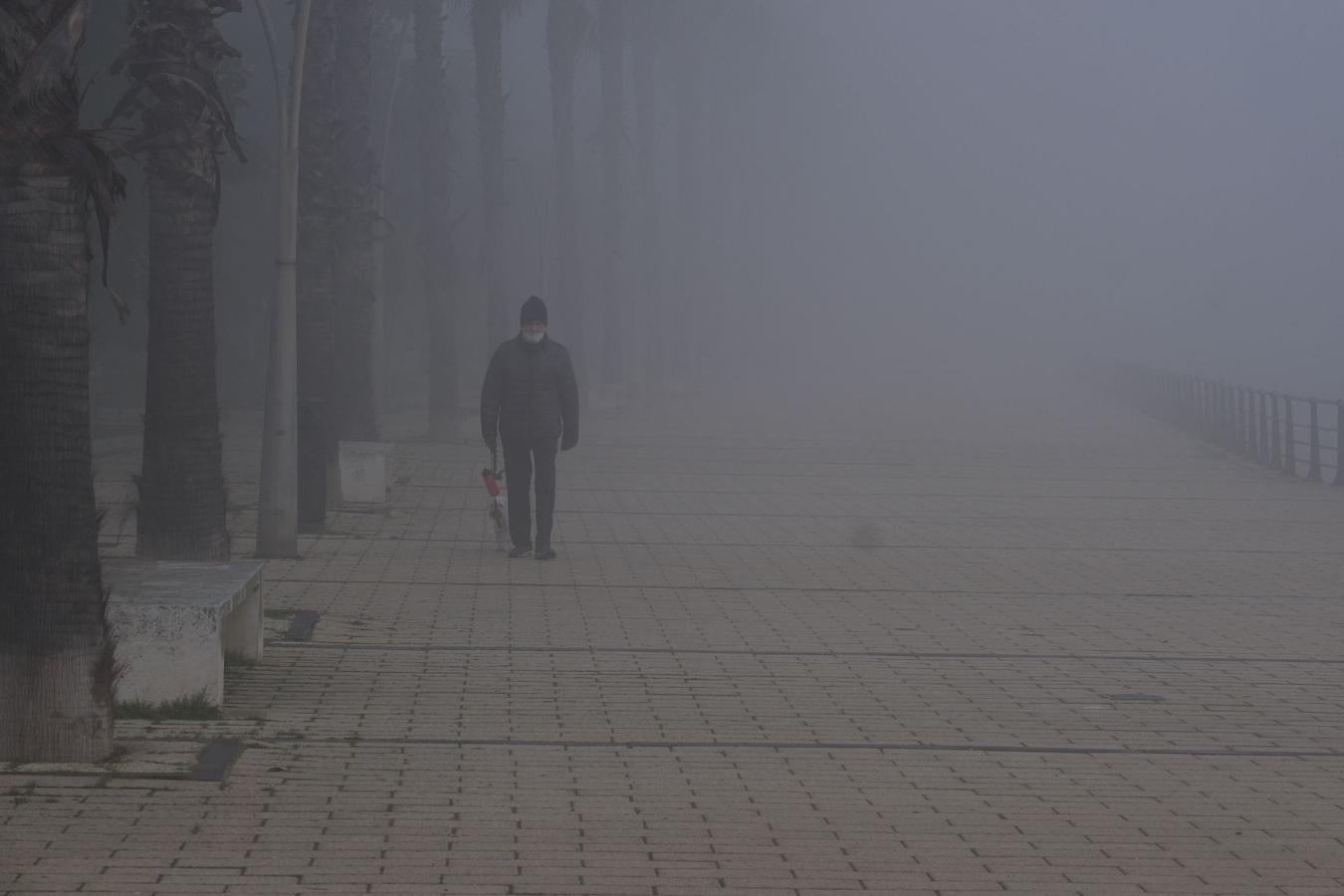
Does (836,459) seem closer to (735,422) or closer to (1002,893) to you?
(735,422)

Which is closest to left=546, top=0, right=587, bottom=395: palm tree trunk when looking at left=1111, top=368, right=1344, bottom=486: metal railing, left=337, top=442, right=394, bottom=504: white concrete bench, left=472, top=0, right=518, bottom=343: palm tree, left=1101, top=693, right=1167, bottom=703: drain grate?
left=472, top=0, right=518, bottom=343: palm tree

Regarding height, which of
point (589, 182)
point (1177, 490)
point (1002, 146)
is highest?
point (1002, 146)

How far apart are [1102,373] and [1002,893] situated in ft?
180

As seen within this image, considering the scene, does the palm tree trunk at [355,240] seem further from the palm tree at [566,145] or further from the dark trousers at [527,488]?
the palm tree at [566,145]

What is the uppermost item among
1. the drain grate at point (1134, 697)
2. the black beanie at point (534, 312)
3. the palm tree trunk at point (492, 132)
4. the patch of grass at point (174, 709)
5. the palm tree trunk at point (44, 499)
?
the palm tree trunk at point (492, 132)

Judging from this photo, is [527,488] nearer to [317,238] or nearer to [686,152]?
[317,238]

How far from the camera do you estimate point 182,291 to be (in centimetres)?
1216

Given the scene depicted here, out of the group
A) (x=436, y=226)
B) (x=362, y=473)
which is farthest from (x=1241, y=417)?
(x=362, y=473)

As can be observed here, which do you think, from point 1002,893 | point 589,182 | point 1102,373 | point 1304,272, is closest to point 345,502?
point 1002,893

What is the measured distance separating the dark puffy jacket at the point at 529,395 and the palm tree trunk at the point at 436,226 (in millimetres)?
15495

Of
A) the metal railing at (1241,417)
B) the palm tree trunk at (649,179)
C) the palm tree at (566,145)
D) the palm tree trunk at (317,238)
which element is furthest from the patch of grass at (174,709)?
the palm tree trunk at (649,179)

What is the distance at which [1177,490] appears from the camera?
2323 cm

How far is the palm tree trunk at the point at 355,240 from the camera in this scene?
22.0m

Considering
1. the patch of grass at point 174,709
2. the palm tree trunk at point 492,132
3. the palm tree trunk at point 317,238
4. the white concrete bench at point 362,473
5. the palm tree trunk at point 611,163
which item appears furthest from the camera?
the palm tree trunk at point 611,163
